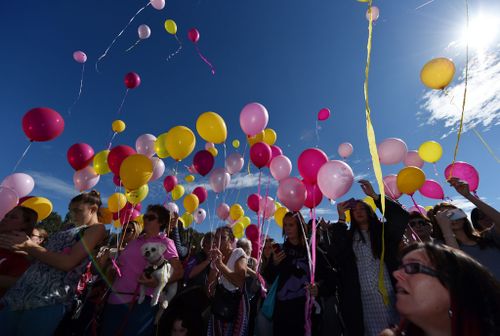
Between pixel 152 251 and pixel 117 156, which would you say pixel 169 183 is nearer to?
pixel 117 156

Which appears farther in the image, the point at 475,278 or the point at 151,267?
the point at 151,267

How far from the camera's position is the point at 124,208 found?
4.71 m

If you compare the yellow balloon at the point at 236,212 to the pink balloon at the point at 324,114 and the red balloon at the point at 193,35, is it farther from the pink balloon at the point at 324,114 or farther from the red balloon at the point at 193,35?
the red balloon at the point at 193,35

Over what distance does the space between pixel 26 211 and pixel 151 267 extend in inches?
42.8

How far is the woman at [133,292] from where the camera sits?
76.0 inches

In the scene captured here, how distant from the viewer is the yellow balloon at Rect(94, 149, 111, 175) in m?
4.06

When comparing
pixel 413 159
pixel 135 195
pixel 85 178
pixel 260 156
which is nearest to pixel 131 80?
pixel 85 178

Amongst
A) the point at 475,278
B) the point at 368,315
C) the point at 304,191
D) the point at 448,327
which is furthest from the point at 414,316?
the point at 304,191

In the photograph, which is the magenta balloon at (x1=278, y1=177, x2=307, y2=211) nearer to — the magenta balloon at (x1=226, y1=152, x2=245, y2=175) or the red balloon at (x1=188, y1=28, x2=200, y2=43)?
the magenta balloon at (x1=226, y1=152, x2=245, y2=175)

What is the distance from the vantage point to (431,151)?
4.35m

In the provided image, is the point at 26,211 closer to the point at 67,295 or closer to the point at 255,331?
the point at 67,295

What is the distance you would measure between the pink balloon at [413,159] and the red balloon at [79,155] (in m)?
5.46

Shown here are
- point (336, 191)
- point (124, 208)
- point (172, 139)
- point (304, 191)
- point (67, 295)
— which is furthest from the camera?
point (124, 208)

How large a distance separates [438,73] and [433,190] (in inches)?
90.7
